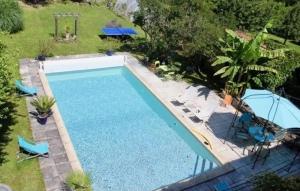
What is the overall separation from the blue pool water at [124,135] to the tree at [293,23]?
71.2 feet

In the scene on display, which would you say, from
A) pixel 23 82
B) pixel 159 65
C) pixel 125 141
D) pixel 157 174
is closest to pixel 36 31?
pixel 23 82

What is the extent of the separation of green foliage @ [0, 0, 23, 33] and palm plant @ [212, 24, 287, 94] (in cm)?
1582

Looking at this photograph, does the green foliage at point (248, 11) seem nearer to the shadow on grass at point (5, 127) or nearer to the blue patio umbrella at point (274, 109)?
the blue patio umbrella at point (274, 109)

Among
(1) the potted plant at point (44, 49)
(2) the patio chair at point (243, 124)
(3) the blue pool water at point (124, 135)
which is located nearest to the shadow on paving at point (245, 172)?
(3) the blue pool water at point (124, 135)

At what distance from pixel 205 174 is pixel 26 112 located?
9.53 metres

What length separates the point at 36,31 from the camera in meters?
29.1

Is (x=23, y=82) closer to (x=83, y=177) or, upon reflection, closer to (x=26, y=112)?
(x=26, y=112)

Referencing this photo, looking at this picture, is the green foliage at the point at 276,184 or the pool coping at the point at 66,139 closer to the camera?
the green foliage at the point at 276,184

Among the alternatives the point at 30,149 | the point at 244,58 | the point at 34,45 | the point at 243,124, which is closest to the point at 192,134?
the point at 243,124

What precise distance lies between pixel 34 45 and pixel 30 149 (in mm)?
13405

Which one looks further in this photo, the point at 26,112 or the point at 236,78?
the point at 236,78

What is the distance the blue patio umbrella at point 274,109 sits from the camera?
16.3 meters

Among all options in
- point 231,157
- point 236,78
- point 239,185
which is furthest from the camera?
point 236,78

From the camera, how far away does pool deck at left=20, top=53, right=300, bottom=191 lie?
49.4ft
